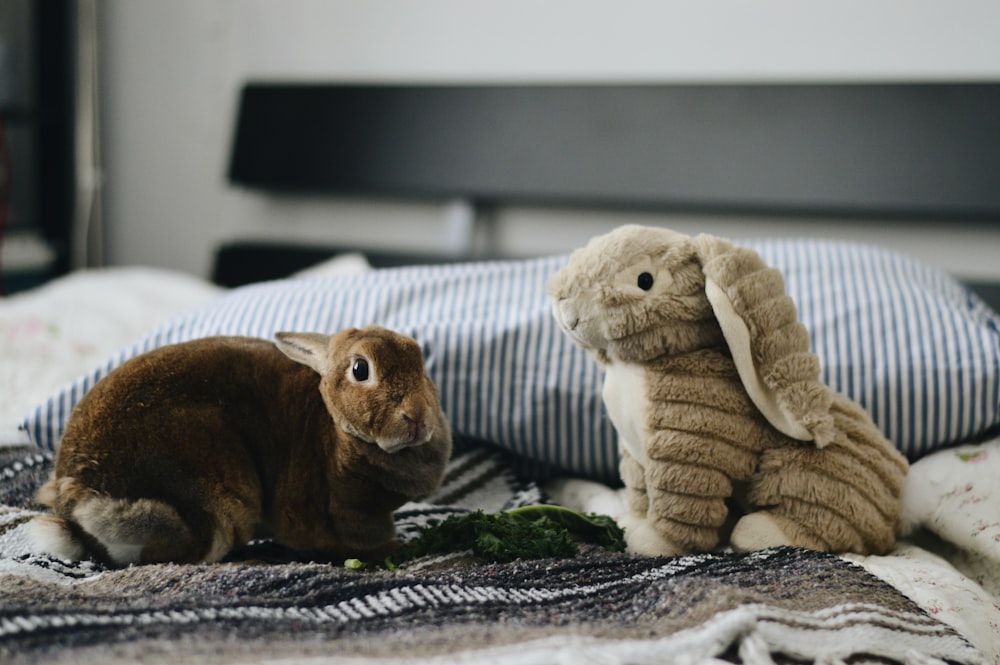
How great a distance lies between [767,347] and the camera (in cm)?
87

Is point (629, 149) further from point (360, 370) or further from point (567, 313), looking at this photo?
point (360, 370)

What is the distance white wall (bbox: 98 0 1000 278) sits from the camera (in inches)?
73.7

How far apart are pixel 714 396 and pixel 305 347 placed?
0.41 meters

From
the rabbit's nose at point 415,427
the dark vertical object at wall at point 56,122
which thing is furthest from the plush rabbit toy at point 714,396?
the dark vertical object at wall at point 56,122

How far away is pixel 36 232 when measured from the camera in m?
2.79

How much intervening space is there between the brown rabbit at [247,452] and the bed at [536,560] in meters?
0.04

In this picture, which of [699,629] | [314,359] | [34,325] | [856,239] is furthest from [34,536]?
[856,239]

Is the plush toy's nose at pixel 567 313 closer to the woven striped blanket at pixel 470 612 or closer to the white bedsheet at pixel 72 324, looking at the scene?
the woven striped blanket at pixel 470 612

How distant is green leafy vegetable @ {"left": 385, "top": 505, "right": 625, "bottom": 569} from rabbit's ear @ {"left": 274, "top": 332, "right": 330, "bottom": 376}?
0.67 feet

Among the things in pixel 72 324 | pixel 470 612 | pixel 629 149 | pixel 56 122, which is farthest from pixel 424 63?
pixel 470 612

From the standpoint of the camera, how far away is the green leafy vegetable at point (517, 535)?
0.88 meters

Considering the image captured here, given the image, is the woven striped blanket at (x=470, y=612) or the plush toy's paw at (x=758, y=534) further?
the plush toy's paw at (x=758, y=534)

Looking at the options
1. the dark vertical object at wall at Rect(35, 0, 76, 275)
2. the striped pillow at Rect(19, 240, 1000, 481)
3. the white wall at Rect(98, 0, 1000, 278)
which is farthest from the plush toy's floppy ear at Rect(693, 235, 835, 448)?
the dark vertical object at wall at Rect(35, 0, 76, 275)

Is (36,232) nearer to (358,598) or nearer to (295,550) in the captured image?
(295,550)
